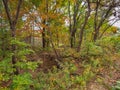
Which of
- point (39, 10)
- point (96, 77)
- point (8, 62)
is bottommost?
point (96, 77)

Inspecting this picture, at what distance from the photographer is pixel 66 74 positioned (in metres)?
7.58

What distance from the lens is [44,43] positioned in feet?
38.4

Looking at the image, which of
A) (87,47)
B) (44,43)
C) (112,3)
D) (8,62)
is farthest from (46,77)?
(112,3)

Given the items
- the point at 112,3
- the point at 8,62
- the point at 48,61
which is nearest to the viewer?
the point at 8,62

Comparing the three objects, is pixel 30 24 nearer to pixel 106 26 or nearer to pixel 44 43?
pixel 44 43

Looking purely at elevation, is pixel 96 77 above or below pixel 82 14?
below

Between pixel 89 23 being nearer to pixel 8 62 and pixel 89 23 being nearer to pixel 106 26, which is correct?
pixel 106 26

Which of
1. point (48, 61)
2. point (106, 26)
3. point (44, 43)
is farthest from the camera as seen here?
point (106, 26)

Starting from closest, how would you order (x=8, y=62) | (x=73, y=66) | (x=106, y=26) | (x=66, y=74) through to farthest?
(x=8, y=62) → (x=66, y=74) → (x=73, y=66) → (x=106, y=26)

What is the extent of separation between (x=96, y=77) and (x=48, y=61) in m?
2.33

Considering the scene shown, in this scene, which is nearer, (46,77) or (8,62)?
(8,62)

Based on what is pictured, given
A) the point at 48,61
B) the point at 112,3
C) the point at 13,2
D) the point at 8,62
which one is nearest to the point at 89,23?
the point at 112,3

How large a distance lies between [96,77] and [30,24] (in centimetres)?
326

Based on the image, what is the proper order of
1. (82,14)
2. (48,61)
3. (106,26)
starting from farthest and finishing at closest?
(106,26) < (82,14) < (48,61)
